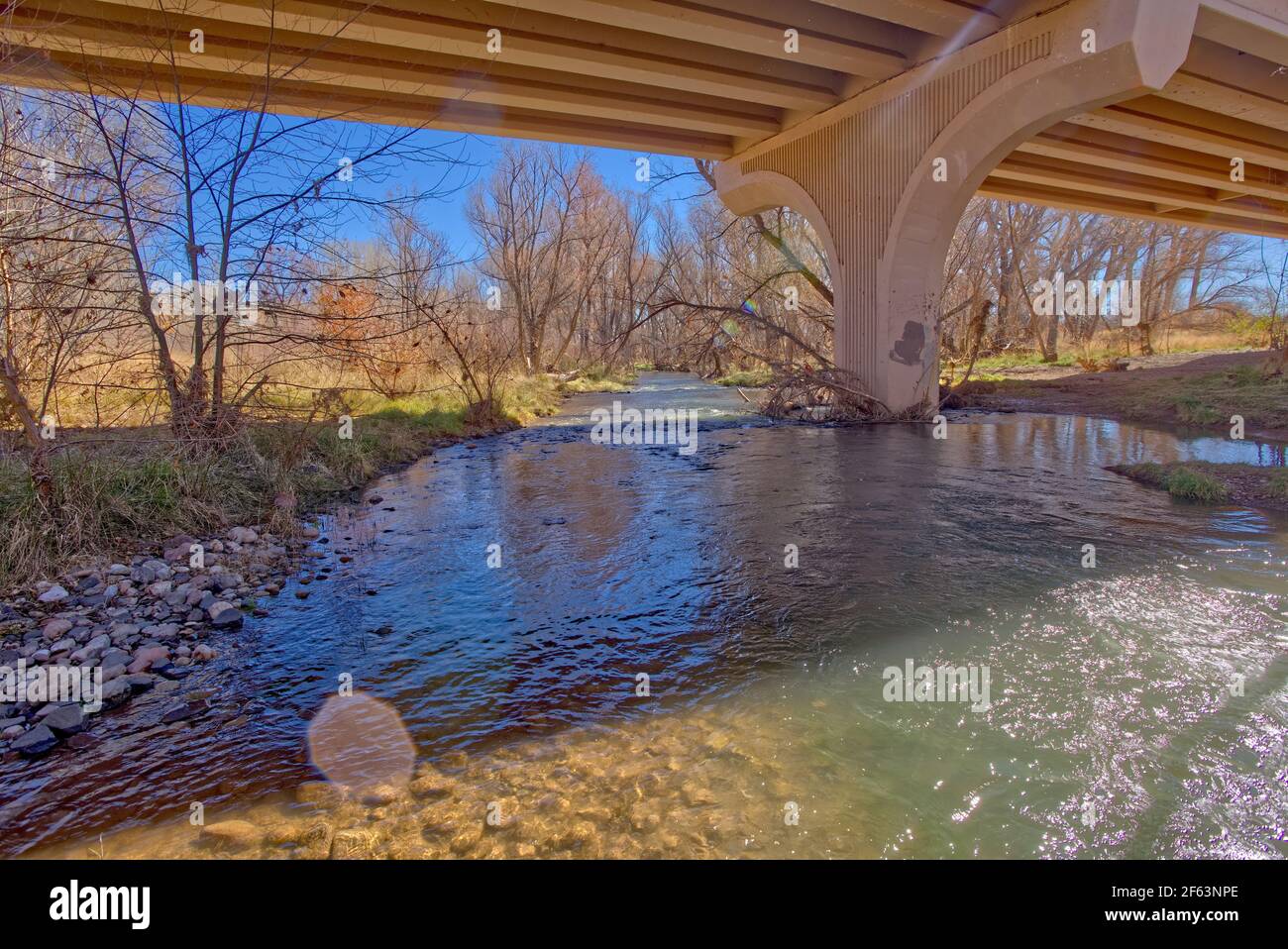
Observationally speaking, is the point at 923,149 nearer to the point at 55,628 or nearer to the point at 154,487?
the point at 154,487

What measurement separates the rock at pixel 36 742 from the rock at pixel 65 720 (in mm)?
40

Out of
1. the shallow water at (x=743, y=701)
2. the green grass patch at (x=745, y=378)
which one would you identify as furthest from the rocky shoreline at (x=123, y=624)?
the green grass patch at (x=745, y=378)

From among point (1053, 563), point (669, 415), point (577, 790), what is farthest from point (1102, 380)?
point (577, 790)

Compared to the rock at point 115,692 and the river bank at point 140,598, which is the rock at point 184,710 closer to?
the river bank at point 140,598

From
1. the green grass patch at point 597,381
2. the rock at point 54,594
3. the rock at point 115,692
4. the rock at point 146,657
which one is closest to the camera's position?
the rock at point 115,692

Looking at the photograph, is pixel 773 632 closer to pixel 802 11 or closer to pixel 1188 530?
pixel 1188 530

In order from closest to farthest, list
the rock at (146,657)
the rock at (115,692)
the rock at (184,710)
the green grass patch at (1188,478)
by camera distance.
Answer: the rock at (184,710) → the rock at (115,692) → the rock at (146,657) → the green grass patch at (1188,478)

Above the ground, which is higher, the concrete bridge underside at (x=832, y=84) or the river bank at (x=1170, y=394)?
the concrete bridge underside at (x=832, y=84)

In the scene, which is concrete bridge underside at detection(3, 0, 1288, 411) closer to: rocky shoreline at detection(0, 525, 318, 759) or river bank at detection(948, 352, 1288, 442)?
river bank at detection(948, 352, 1288, 442)

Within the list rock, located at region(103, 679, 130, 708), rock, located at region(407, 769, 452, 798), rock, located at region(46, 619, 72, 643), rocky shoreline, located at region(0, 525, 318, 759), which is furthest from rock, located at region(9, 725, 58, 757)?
rock, located at region(407, 769, 452, 798)

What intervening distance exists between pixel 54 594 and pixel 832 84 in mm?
13663

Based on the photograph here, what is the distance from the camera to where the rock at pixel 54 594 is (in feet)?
13.0

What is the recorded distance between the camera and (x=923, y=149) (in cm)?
1135

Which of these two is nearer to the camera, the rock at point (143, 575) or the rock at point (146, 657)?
the rock at point (146, 657)
